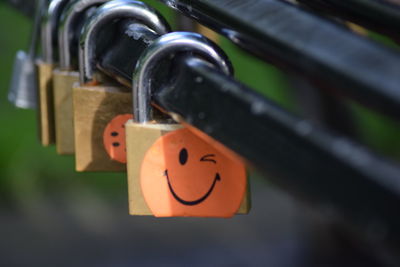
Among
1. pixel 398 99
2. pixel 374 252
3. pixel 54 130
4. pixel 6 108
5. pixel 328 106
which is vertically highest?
pixel 398 99

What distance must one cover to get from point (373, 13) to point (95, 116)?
0.45m

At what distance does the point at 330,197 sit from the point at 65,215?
5741mm

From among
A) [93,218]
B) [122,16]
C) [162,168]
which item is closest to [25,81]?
[122,16]

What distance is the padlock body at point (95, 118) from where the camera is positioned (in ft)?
3.91

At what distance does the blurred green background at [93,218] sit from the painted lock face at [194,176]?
15.2 feet

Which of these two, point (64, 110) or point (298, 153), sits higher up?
point (298, 153)

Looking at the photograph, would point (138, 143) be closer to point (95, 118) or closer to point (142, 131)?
point (142, 131)

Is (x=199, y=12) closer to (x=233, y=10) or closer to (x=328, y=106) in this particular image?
(x=233, y=10)

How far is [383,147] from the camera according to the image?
22.6 ft

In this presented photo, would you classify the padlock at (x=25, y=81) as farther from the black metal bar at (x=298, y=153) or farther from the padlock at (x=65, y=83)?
the black metal bar at (x=298, y=153)

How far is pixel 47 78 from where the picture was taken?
4.85 ft

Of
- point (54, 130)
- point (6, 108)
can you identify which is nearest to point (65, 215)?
point (6, 108)

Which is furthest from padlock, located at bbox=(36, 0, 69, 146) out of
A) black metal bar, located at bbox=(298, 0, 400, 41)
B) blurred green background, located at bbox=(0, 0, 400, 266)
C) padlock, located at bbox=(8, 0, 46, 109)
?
blurred green background, located at bbox=(0, 0, 400, 266)

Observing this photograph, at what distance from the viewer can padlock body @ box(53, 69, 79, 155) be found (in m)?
1.37
